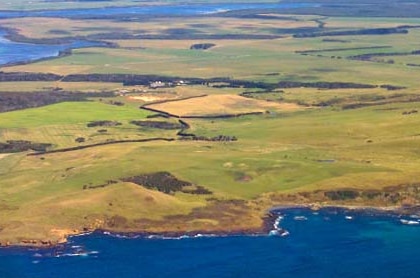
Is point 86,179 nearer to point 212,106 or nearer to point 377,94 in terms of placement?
point 212,106

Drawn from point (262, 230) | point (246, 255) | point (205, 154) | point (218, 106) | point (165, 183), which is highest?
point (218, 106)

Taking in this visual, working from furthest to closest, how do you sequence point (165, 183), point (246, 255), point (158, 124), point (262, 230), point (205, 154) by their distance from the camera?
point (158, 124) < point (205, 154) < point (165, 183) < point (262, 230) < point (246, 255)

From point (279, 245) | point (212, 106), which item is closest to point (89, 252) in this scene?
point (279, 245)

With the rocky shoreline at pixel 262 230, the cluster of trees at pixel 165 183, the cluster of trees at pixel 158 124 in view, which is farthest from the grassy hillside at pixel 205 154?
the rocky shoreline at pixel 262 230

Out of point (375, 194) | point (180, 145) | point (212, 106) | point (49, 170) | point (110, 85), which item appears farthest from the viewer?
point (110, 85)

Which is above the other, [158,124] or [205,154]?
[205,154]

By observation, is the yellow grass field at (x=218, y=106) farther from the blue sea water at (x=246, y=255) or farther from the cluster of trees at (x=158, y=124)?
the blue sea water at (x=246, y=255)

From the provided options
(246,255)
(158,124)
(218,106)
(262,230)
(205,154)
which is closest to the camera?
(246,255)

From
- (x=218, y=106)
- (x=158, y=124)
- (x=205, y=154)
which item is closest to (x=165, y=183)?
(x=205, y=154)

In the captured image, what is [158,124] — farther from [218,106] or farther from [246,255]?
[246,255]
